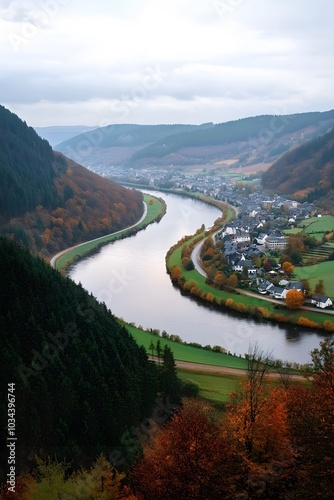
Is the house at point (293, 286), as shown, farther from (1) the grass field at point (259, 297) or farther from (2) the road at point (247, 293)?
(1) the grass field at point (259, 297)

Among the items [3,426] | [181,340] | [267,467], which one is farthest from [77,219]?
[267,467]

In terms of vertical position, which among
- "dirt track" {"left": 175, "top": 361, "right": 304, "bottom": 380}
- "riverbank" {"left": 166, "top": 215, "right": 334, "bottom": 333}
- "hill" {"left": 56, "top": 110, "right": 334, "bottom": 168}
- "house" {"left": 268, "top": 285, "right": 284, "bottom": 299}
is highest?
"hill" {"left": 56, "top": 110, "right": 334, "bottom": 168}

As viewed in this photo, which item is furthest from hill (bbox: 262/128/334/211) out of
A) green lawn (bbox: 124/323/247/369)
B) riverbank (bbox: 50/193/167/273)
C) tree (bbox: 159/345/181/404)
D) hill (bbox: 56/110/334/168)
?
tree (bbox: 159/345/181/404)

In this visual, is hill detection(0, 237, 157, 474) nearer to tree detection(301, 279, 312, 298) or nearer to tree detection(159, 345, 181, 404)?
tree detection(159, 345, 181, 404)

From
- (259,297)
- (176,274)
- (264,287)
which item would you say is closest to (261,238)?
(176,274)

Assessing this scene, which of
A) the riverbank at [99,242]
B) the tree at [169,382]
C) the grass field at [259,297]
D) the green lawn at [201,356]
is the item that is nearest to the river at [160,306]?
the riverbank at [99,242]

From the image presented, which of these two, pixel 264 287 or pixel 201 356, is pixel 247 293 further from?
pixel 201 356
